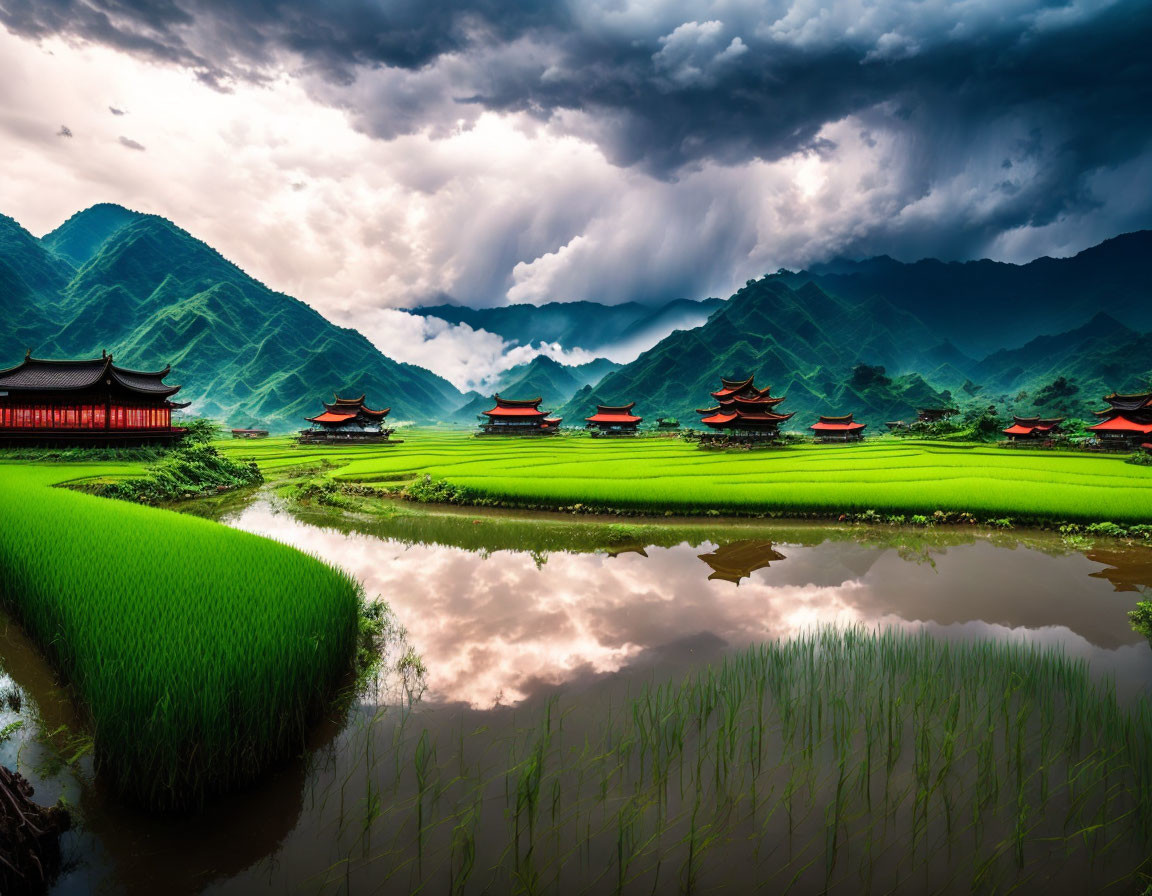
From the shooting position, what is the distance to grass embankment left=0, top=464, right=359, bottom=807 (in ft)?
13.8

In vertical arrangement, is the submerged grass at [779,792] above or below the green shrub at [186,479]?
below

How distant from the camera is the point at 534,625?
8055 millimetres

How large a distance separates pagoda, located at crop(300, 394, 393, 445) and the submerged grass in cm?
5336

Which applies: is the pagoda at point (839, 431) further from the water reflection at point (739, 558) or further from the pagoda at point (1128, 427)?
the water reflection at point (739, 558)

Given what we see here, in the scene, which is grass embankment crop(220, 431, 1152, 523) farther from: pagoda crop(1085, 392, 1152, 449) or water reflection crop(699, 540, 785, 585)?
pagoda crop(1085, 392, 1152, 449)

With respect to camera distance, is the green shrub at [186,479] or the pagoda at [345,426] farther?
the pagoda at [345,426]

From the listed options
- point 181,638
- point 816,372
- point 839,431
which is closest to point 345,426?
point 839,431

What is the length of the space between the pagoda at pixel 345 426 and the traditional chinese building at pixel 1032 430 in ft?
209

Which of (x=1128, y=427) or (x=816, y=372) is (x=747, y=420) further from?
(x=816, y=372)

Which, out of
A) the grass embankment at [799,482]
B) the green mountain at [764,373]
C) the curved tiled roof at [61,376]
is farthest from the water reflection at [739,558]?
the green mountain at [764,373]

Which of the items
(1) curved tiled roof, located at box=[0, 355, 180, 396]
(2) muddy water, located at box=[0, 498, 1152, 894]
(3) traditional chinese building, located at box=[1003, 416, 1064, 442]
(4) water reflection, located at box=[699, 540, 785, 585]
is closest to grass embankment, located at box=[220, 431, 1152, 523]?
(2) muddy water, located at box=[0, 498, 1152, 894]

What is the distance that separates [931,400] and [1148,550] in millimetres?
118143

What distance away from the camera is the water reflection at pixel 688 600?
6.93 m

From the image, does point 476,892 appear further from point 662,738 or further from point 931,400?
point 931,400
